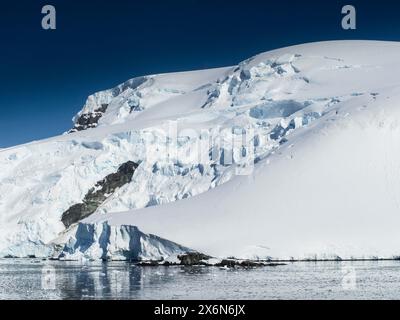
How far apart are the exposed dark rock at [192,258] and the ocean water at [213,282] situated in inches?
82.8

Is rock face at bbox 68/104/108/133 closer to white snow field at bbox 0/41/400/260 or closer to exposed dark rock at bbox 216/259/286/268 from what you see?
white snow field at bbox 0/41/400/260

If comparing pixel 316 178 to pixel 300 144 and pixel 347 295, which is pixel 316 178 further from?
pixel 347 295

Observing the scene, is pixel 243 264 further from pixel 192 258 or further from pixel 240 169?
pixel 240 169

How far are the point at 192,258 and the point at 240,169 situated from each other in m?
16.0

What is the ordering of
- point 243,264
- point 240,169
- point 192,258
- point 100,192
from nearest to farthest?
point 243,264
point 192,258
point 240,169
point 100,192

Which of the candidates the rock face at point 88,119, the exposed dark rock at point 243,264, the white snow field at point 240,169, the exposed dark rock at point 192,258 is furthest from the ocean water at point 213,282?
the rock face at point 88,119

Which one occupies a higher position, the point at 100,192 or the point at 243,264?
the point at 100,192

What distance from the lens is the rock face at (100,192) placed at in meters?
75.4

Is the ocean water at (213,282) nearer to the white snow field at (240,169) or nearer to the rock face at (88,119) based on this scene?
the white snow field at (240,169)

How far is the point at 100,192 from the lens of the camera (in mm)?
77812

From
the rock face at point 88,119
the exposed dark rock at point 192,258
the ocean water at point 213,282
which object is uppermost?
the rock face at point 88,119

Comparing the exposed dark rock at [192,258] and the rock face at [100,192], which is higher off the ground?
the rock face at [100,192]

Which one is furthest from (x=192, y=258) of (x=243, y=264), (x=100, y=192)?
(x=100, y=192)

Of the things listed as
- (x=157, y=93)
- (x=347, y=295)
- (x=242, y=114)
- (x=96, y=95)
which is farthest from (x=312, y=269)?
(x=96, y=95)
